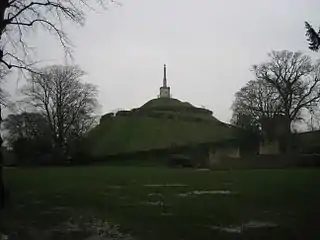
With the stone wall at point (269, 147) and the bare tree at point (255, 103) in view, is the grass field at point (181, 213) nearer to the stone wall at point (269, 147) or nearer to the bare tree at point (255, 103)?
the stone wall at point (269, 147)

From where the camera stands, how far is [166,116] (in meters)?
85.6

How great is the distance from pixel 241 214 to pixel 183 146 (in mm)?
55097

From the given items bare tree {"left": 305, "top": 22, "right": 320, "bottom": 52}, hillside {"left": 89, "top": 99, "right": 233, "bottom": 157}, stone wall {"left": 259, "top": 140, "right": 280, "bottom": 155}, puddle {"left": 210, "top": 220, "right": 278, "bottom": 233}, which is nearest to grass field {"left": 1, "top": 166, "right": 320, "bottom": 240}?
puddle {"left": 210, "top": 220, "right": 278, "bottom": 233}

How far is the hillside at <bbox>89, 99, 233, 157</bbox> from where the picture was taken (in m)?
72.0

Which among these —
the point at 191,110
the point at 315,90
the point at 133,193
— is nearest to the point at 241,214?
the point at 133,193

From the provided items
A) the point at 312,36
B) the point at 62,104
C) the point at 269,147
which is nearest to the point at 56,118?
the point at 62,104

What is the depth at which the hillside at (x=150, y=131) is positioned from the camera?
72000 mm

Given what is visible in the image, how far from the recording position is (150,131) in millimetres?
78438

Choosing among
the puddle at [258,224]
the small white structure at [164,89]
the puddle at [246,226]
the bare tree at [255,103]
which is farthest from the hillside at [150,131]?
the puddle at [246,226]

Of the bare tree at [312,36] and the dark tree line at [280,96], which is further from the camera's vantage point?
the dark tree line at [280,96]

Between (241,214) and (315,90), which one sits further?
(315,90)

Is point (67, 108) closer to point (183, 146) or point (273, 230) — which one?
point (183, 146)

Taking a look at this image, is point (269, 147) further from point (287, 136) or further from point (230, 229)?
point (230, 229)

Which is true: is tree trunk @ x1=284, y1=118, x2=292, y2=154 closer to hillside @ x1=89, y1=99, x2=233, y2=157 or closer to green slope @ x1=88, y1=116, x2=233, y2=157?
hillside @ x1=89, y1=99, x2=233, y2=157
